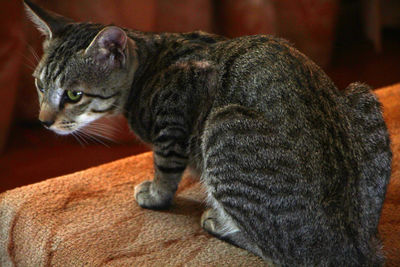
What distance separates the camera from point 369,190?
52.4 inches

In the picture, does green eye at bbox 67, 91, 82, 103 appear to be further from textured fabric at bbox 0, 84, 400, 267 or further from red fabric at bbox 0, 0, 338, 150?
red fabric at bbox 0, 0, 338, 150

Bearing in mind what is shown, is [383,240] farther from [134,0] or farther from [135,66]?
[134,0]

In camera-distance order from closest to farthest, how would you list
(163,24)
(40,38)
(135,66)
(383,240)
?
(383,240) < (135,66) < (40,38) < (163,24)

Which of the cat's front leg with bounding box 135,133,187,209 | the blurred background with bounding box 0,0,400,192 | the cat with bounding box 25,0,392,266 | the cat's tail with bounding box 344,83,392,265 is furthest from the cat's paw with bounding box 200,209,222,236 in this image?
the blurred background with bounding box 0,0,400,192

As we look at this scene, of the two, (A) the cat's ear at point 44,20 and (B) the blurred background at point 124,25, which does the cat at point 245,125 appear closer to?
(A) the cat's ear at point 44,20

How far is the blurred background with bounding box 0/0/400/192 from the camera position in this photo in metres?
2.21

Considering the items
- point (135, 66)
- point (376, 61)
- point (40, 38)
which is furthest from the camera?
point (376, 61)

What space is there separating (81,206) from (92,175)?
0.18 meters

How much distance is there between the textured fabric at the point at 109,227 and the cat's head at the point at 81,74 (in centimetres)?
27

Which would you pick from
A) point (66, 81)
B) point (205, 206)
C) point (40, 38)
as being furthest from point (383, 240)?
point (40, 38)

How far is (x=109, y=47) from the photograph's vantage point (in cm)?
150

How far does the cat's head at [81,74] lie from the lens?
1505 millimetres

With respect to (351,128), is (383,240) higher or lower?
lower

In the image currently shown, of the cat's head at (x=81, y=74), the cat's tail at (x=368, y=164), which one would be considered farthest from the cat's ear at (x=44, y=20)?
the cat's tail at (x=368, y=164)
